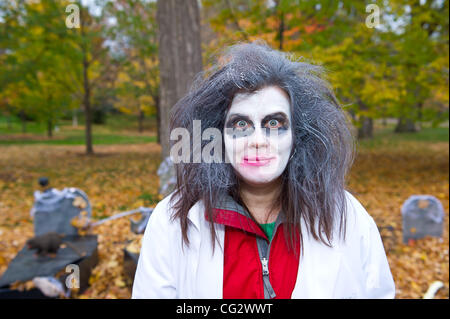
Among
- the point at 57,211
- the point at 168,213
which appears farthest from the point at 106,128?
the point at 168,213

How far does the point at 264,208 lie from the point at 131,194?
6.13 metres

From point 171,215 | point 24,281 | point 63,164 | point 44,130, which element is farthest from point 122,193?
point 44,130

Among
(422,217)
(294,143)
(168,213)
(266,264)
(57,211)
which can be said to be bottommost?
(422,217)

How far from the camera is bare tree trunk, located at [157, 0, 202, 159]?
4.45m

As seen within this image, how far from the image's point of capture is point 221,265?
4.20 feet

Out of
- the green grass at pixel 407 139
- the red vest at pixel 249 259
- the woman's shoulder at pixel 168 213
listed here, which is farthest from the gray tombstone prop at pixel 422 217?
the green grass at pixel 407 139

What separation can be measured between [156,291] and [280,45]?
21.8ft

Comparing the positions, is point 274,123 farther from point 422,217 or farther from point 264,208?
point 422,217

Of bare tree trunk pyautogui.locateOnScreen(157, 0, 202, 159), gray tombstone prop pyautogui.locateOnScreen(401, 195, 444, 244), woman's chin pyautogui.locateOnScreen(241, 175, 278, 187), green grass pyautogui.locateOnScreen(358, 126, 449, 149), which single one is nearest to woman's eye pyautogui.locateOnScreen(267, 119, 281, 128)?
woman's chin pyautogui.locateOnScreen(241, 175, 278, 187)

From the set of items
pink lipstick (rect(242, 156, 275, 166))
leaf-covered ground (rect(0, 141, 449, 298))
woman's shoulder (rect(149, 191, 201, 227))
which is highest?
pink lipstick (rect(242, 156, 275, 166))

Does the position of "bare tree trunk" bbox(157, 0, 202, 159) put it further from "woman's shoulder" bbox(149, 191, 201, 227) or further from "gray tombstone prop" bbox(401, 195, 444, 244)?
"gray tombstone prop" bbox(401, 195, 444, 244)

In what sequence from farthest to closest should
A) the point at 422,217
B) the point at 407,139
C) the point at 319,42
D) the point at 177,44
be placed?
1. the point at 407,139
2. the point at 319,42
3. the point at 177,44
4. the point at 422,217

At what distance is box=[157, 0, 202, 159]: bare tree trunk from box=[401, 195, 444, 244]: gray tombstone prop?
346 cm

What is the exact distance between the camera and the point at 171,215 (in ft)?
4.50
